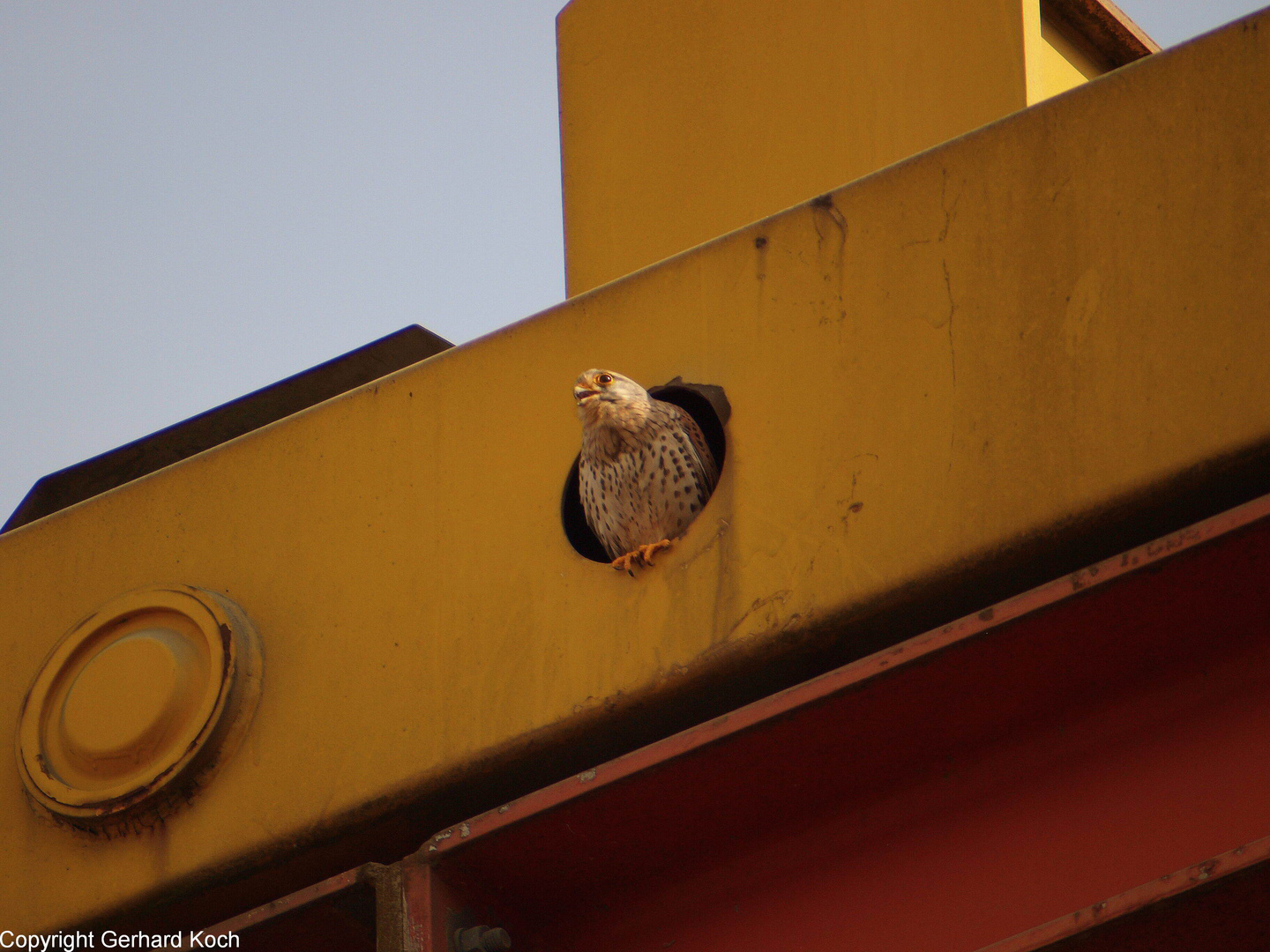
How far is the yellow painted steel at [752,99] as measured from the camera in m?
5.35

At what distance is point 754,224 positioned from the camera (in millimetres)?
4207

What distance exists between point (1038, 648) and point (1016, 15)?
110 inches

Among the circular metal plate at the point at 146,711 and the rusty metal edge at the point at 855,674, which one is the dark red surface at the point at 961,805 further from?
the circular metal plate at the point at 146,711

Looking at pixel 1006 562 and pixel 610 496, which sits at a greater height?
pixel 610 496

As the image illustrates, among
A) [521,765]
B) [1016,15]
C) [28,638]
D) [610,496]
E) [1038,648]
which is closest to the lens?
[1038,648]

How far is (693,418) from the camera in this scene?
4.64 metres

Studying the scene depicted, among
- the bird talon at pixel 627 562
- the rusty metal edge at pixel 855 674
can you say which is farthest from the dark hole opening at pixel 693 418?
the rusty metal edge at pixel 855 674

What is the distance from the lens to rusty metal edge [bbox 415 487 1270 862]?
10.2 feet

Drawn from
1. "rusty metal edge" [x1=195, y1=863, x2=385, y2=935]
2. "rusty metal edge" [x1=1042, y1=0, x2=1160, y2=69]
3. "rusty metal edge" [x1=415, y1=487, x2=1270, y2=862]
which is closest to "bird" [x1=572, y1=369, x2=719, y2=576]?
"rusty metal edge" [x1=415, y1=487, x2=1270, y2=862]

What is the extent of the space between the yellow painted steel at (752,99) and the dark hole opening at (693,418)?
1.19 metres

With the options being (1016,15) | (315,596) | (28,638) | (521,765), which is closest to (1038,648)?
(521,765)

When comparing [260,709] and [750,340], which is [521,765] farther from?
[750,340]

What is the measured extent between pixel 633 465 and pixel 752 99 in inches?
81.4

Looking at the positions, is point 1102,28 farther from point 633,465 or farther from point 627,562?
point 627,562
